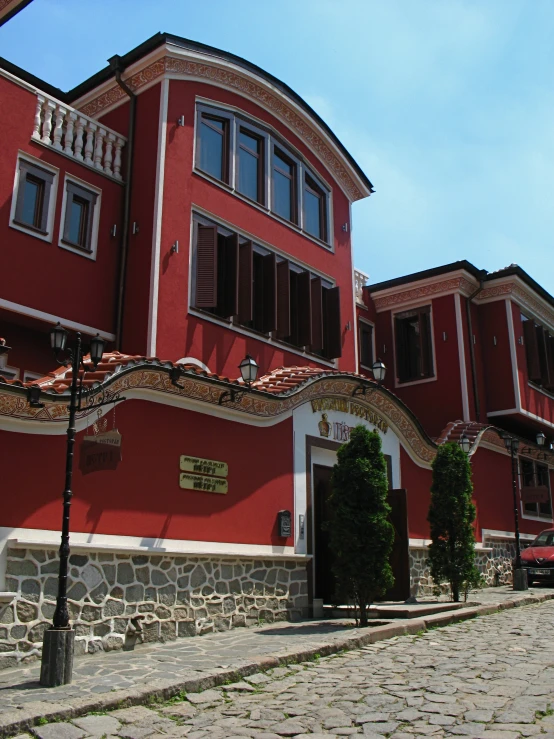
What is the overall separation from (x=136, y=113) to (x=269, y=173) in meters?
3.14

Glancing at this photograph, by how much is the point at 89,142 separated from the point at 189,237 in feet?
8.30

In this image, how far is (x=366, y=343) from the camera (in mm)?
23031

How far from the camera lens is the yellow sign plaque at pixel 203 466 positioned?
10203mm

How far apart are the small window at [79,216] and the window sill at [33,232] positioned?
1.43ft

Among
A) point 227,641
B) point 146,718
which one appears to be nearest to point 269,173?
point 227,641

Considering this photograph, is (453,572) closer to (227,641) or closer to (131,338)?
(227,641)

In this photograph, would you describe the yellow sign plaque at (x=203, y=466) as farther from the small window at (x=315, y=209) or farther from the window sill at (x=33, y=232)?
the small window at (x=315, y=209)

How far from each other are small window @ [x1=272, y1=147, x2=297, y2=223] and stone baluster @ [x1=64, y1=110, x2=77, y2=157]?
4.73 metres

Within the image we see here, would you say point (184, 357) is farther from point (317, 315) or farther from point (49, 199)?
point (317, 315)

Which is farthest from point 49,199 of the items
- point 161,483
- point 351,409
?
point 351,409

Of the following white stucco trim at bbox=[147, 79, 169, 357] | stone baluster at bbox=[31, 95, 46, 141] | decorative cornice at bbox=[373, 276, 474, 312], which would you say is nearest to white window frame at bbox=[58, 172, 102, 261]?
stone baluster at bbox=[31, 95, 46, 141]

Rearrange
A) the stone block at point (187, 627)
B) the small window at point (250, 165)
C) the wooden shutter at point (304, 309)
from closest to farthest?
the stone block at point (187, 627), the small window at point (250, 165), the wooden shutter at point (304, 309)

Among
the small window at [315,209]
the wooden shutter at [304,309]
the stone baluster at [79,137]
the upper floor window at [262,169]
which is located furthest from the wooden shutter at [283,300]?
the stone baluster at [79,137]

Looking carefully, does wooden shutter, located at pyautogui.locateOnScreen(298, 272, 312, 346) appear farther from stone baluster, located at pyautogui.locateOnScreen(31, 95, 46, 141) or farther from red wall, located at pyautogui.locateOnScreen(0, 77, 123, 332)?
stone baluster, located at pyautogui.locateOnScreen(31, 95, 46, 141)
